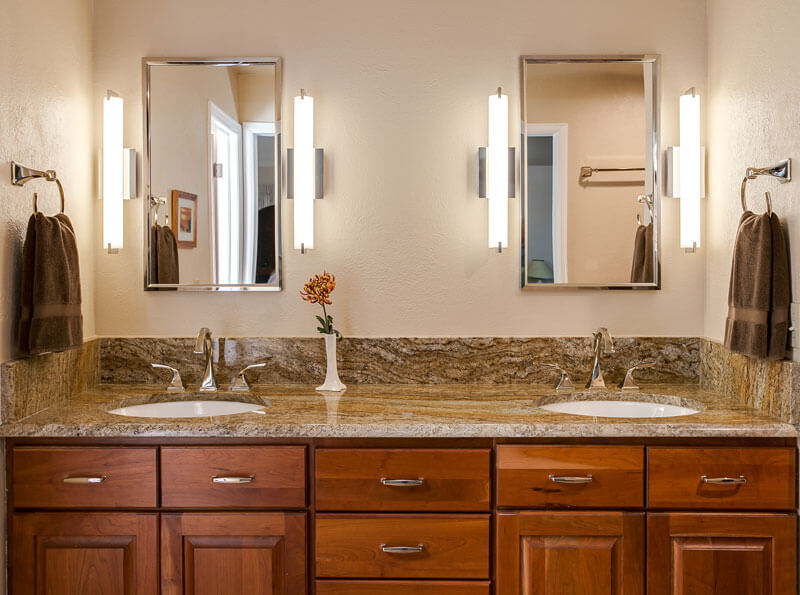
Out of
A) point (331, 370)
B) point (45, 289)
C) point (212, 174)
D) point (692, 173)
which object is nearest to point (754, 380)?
point (692, 173)

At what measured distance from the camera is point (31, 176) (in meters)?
1.87

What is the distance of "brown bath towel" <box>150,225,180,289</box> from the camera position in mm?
2348

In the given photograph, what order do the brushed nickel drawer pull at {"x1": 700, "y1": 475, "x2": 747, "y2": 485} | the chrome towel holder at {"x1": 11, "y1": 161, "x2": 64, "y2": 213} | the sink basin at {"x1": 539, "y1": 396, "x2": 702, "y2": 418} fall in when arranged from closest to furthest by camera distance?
the brushed nickel drawer pull at {"x1": 700, "y1": 475, "x2": 747, "y2": 485} → the chrome towel holder at {"x1": 11, "y1": 161, "x2": 64, "y2": 213} → the sink basin at {"x1": 539, "y1": 396, "x2": 702, "y2": 418}

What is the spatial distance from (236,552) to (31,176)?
3.67ft

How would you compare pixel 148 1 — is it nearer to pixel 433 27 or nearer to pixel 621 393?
pixel 433 27

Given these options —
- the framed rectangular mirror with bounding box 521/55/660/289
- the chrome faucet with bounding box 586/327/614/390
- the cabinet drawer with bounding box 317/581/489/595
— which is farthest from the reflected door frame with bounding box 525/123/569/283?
the cabinet drawer with bounding box 317/581/489/595

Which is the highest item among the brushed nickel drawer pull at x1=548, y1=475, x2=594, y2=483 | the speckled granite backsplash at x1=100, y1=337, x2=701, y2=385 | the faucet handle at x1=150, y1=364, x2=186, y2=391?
the speckled granite backsplash at x1=100, y1=337, x2=701, y2=385

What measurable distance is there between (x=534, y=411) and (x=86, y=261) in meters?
1.50

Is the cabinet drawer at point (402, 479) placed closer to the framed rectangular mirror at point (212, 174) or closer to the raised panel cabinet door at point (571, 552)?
the raised panel cabinet door at point (571, 552)

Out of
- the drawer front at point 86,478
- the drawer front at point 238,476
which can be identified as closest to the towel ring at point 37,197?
the drawer front at point 86,478

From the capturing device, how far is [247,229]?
2.35 meters

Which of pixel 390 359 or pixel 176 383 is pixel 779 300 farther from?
pixel 176 383

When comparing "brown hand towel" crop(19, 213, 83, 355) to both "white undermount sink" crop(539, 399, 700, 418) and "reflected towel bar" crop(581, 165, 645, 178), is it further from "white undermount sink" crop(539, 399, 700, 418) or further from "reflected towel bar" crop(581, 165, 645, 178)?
"reflected towel bar" crop(581, 165, 645, 178)

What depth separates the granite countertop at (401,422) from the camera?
1744 mm
